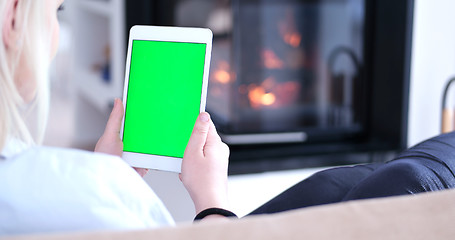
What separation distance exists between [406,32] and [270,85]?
0.55 meters

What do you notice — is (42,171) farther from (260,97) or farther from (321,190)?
(260,97)

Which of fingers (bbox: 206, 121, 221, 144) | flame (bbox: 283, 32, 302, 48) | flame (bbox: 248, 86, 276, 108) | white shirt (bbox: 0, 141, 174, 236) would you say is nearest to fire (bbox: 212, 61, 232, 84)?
flame (bbox: 248, 86, 276, 108)

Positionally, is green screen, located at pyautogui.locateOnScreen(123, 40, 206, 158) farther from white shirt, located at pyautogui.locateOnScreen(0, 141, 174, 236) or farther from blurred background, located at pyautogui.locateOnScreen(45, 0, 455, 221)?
blurred background, located at pyautogui.locateOnScreen(45, 0, 455, 221)

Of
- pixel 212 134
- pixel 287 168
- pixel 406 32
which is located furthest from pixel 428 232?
pixel 406 32

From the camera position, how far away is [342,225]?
500 millimetres

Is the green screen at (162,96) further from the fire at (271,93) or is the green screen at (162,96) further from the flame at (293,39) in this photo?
the flame at (293,39)

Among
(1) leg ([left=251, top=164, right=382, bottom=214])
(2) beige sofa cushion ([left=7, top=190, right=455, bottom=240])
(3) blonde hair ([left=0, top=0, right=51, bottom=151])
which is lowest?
(1) leg ([left=251, top=164, right=382, bottom=214])

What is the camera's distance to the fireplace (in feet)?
7.34

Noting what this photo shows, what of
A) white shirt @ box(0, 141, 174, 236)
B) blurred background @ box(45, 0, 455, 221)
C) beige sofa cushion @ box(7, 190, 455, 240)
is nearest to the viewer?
beige sofa cushion @ box(7, 190, 455, 240)

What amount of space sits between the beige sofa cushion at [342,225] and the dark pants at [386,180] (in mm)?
240

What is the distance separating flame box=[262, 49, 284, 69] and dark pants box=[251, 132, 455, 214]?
1.27 meters

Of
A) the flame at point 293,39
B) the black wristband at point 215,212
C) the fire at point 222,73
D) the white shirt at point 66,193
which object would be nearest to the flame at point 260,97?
the fire at point 222,73

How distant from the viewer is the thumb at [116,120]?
0.99 m

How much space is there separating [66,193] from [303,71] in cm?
A: 186
